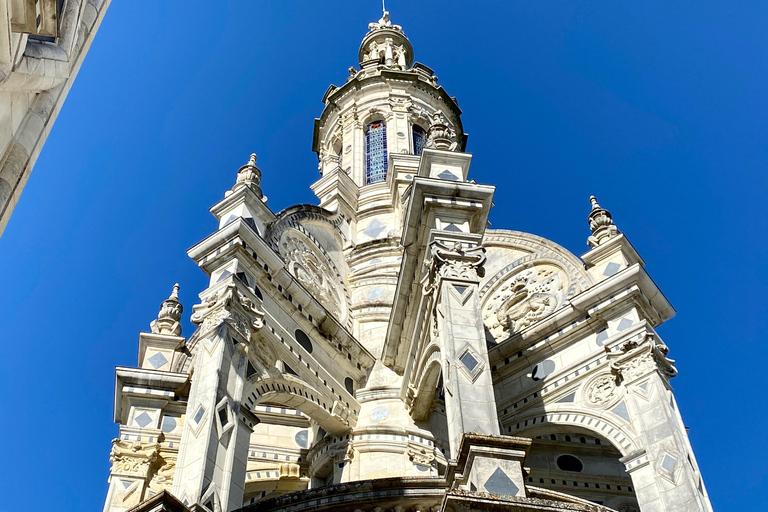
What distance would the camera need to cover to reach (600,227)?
19.6 meters

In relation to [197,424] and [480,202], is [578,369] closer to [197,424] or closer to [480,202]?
[480,202]

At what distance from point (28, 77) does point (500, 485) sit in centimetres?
846

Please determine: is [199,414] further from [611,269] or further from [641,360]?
[611,269]

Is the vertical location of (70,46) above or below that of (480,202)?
below

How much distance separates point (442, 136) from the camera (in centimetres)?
1880

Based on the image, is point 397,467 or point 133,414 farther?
point 133,414

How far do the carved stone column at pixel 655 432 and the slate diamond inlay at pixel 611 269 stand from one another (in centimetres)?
230

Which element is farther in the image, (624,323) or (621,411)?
(624,323)

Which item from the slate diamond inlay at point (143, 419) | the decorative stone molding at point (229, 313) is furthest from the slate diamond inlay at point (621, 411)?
the slate diamond inlay at point (143, 419)

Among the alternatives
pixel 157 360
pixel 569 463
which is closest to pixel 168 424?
pixel 157 360

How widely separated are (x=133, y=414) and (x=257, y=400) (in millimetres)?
5303

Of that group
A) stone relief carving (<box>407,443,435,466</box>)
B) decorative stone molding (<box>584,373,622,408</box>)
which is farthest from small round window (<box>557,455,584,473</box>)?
stone relief carving (<box>407,443,435,466</box>)

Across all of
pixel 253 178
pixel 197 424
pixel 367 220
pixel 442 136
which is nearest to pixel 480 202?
pixel 442 136

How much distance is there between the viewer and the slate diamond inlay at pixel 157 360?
19978 mm
